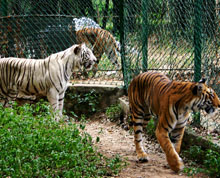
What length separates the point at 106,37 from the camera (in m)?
8.27

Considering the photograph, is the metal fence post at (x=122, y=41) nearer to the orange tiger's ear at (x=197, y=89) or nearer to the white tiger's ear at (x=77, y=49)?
the white tiger's ear at (x=77, y=49)

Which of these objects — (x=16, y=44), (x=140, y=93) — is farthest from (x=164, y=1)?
(x=16, y=44)

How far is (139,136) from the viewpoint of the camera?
5191mm

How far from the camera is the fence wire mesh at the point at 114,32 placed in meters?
6.21

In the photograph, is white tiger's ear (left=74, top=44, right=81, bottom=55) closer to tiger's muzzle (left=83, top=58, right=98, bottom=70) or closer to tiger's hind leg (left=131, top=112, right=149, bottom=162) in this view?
tiger's muzzle (left=83, top=58, right=98, bottom=70)

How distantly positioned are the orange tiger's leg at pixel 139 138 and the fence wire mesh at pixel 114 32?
1.29 metres

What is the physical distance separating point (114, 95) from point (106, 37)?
1402 mm

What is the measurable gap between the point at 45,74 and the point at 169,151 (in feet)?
10.6

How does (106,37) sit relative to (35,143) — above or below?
above

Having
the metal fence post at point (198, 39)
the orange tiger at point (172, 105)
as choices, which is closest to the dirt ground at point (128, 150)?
the orange tiger at point (172, 105)

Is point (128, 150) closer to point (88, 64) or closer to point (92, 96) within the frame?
point (88, 64)

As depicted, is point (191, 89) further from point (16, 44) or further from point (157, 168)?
point (16, 44)

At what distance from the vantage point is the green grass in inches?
136

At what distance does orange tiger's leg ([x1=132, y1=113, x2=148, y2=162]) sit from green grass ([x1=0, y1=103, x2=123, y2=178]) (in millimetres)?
640
